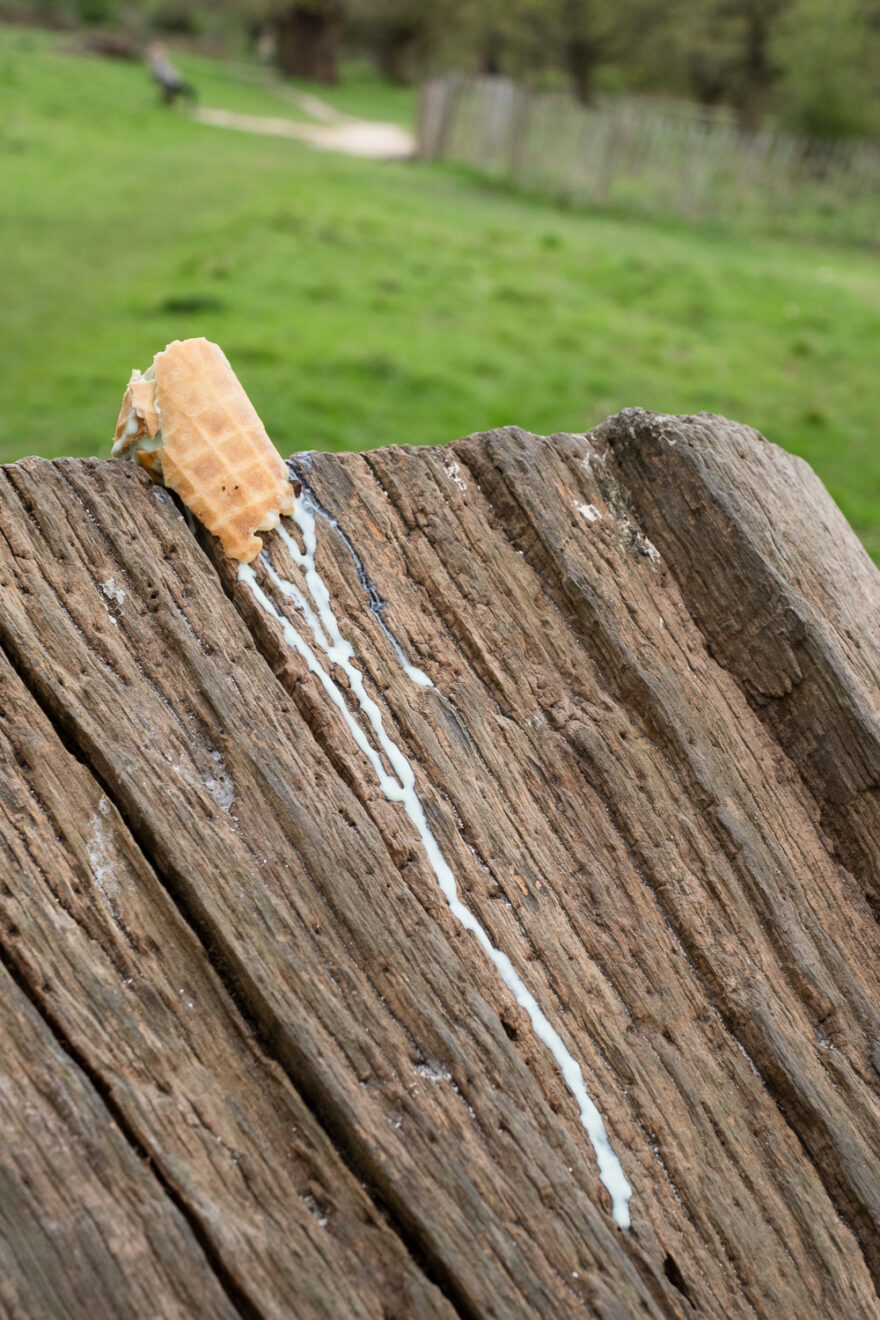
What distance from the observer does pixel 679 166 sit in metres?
16.1

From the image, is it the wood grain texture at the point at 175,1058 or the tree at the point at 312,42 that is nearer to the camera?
the wood grain texture at the point at 175,1058

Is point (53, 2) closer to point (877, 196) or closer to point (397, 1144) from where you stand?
point (877, 196)

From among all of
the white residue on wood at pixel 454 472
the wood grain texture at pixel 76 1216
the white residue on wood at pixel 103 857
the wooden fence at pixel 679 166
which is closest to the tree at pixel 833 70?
the wooden fence at pixel 679 166

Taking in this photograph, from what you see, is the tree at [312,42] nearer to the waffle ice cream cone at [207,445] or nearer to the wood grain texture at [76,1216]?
the waffle ice cream cone at [207,445]

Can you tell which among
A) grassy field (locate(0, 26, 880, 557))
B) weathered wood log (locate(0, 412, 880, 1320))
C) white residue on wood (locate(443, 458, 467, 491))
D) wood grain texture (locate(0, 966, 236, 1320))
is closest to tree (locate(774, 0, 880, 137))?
grassy field (locate(0, 26, 880, 557))

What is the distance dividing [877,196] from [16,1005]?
1864 cm

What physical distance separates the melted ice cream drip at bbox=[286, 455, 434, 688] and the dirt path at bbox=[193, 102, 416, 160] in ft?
66.9

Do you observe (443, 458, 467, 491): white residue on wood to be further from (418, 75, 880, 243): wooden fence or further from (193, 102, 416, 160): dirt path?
(193, 102, 416, 160): dirt path

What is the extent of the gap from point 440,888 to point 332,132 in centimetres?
2543

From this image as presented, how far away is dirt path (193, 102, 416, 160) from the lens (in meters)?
21.8

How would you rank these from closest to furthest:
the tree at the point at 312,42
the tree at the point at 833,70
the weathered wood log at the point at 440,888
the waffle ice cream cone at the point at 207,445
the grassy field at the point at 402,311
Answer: the weathered wood log at the point at 440,888, the waffle ice cream cone at the point at 207,445, the grassy field at the point at 402,311, the tree at the point at 833,70, the tree at the point at 312,42

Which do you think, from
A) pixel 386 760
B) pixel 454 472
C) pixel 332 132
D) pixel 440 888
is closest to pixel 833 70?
pixel 332 132

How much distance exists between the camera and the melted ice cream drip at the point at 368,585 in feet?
6.75

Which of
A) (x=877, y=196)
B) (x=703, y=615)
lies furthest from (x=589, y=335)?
(x=877, y=196)
